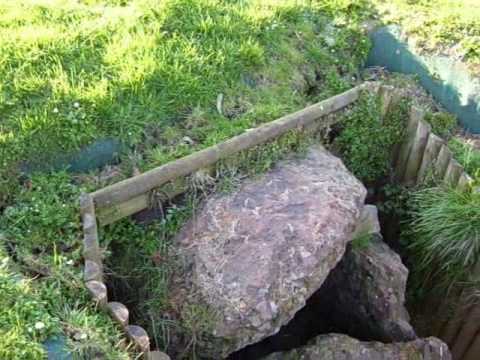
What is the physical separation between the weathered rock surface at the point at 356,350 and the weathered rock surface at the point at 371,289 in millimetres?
249

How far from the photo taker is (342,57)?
6023 mm

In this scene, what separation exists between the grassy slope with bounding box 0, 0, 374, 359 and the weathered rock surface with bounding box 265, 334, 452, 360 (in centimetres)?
121

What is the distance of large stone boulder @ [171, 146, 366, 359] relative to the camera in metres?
3.87

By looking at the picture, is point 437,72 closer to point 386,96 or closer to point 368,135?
point 386,96

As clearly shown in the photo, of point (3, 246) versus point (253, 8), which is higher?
point (253, 8)

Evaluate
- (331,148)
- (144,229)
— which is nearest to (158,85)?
(144,229)

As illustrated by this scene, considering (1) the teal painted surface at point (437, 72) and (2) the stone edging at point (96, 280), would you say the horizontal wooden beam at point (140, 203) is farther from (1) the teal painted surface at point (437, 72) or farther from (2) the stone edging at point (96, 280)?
(1) the teal painted surface at point (437, 72)

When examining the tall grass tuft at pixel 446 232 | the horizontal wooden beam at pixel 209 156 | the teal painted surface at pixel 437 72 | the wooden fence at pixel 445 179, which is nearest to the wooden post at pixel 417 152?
the wooden fence at pixel 445 179

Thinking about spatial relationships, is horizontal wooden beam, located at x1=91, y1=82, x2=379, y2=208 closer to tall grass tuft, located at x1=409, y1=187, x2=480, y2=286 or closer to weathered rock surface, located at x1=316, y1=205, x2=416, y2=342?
weathered rock surface, located at x1=316, y1=205, x2=416, y2=342

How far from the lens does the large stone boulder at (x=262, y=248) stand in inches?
152

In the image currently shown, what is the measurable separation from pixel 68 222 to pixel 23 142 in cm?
76

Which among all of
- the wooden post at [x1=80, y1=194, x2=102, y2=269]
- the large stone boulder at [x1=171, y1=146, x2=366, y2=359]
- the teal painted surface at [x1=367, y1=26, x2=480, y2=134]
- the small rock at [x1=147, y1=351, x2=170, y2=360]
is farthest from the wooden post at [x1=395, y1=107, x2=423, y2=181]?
the small rock at [x1=147, y1=351, x2=170, y2=360]

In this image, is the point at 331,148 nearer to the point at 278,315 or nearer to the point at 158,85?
the point at 158,85

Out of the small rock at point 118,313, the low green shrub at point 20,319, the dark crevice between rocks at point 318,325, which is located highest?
the low green shrub at point 20,319
